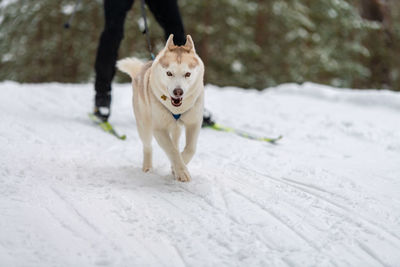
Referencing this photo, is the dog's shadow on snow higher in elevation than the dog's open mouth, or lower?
lower

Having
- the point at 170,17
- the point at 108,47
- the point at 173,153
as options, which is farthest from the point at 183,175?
the point at 108,47

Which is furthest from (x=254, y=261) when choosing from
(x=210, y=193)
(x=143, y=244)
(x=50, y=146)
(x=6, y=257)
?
(x=50, y=146)

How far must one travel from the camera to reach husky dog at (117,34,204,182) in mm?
1765

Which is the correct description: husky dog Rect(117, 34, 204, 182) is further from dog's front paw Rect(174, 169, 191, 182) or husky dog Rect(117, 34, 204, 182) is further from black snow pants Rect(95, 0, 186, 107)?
black snow pants Rect(95, 0, 186, 107)

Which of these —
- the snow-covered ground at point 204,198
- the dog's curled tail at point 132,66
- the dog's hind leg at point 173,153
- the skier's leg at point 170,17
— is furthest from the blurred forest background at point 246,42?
the dog's hind leg at point 173,153

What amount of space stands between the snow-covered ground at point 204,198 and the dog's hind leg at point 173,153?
5 centimetres

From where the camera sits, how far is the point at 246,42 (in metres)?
7.89

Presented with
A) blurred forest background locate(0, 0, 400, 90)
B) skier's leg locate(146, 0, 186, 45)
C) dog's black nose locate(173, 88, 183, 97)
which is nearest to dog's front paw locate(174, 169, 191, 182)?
dog's black nose locate(173, 88, 183, 97)

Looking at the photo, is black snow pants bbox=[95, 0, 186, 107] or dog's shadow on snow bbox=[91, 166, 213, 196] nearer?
dog's shadow on snow bbox=[91, 166, 213, 196]

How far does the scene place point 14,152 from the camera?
2164 millimetres

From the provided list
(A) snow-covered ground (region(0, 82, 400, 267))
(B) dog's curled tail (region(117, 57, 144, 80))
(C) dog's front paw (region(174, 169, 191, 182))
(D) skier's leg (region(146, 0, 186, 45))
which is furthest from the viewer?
(D) skier's leg (region(146, 0, 186, 45))

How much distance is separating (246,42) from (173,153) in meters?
6.33

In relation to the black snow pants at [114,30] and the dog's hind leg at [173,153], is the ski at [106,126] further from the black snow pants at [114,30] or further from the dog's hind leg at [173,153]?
the dog's hind leg at [173,153]

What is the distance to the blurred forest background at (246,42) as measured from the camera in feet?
25.4
